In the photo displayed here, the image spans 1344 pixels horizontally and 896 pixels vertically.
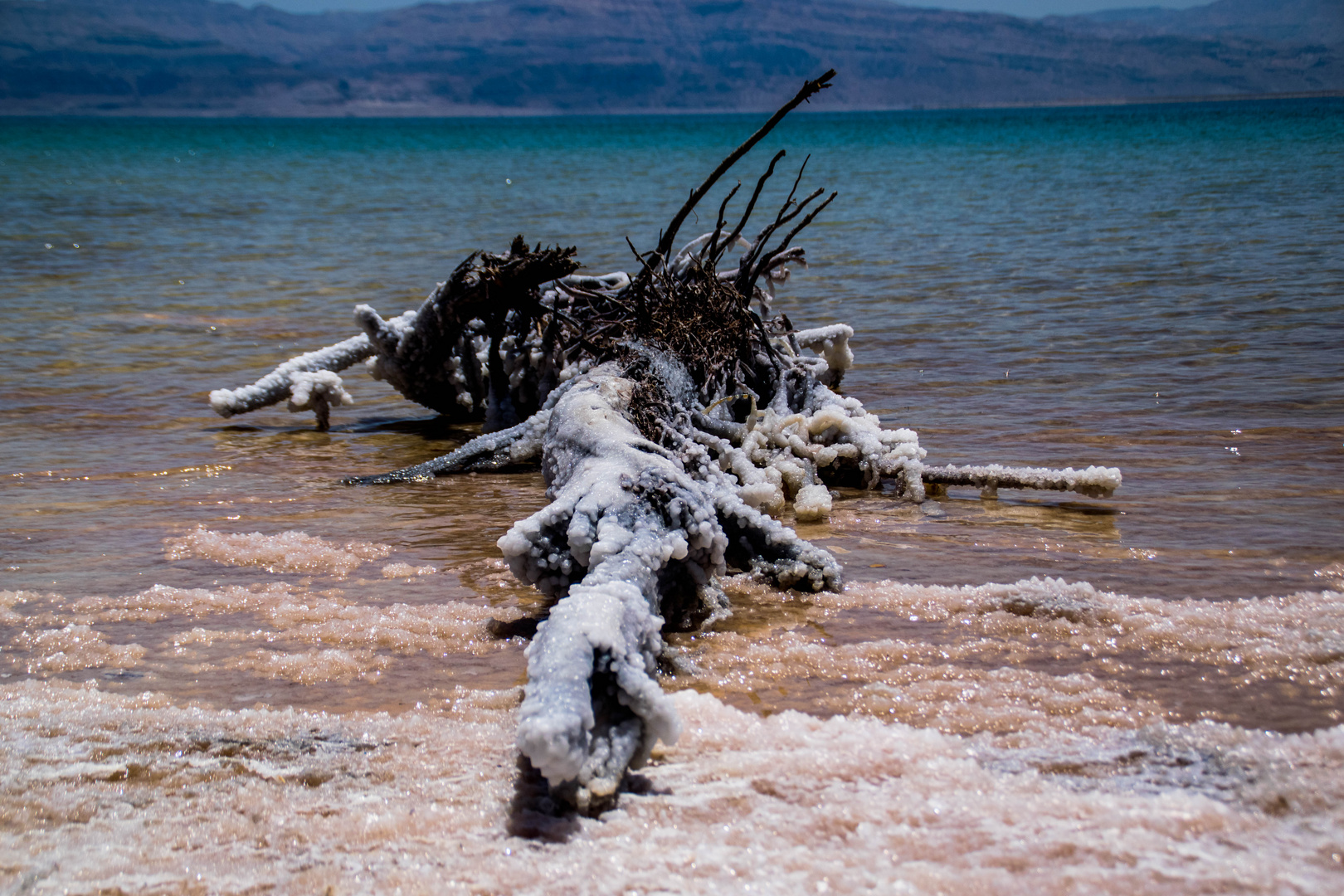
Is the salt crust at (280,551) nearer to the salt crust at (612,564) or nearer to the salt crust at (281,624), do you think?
the salt crust at (281,624)

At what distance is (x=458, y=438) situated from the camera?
642 centimetres

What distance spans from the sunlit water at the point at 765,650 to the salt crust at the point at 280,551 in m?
0.02

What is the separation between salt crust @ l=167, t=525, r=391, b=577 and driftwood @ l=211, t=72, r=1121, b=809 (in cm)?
81

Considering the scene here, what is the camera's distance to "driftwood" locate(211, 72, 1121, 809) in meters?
2.29

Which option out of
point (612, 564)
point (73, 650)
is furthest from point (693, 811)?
point (73, 650)

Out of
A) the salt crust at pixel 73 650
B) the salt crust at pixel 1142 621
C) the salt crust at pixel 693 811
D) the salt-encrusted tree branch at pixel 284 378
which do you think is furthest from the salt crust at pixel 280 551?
the salt-encrusted tree branch at pixel 284 378

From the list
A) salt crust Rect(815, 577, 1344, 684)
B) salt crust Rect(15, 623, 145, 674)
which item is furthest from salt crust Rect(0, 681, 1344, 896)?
salt crust Rect(815, 577, 1344, 684)

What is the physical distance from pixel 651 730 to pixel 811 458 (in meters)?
2.73

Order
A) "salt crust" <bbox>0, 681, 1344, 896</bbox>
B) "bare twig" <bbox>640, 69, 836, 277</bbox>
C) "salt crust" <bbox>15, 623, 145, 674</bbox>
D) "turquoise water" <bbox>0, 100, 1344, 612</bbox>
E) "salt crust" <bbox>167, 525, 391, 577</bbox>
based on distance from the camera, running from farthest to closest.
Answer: "bare twig" <bbox>640, 69, 836, 277</bbox>, "turquoise water" <bbox>0, 100, 1344, 612</bbox>, "salt crust" <bbox>167, 525, 391, 577</bbox>, "salt crust" <bbox>15, 623, 145, 674</bbox>, "salt crust" <bbox>0, 681, 1344, 896</bbox>

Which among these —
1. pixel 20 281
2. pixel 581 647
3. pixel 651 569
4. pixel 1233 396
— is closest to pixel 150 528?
pixel 651 569

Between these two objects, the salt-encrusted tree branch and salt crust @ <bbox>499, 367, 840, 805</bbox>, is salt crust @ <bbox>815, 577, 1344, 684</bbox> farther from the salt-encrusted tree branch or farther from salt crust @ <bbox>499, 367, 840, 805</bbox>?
the salt-encrusted tree branch

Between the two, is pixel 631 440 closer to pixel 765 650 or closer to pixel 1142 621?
pixel 765 650

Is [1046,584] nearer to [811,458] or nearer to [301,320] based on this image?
[811,458]

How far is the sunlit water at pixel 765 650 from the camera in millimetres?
2096
